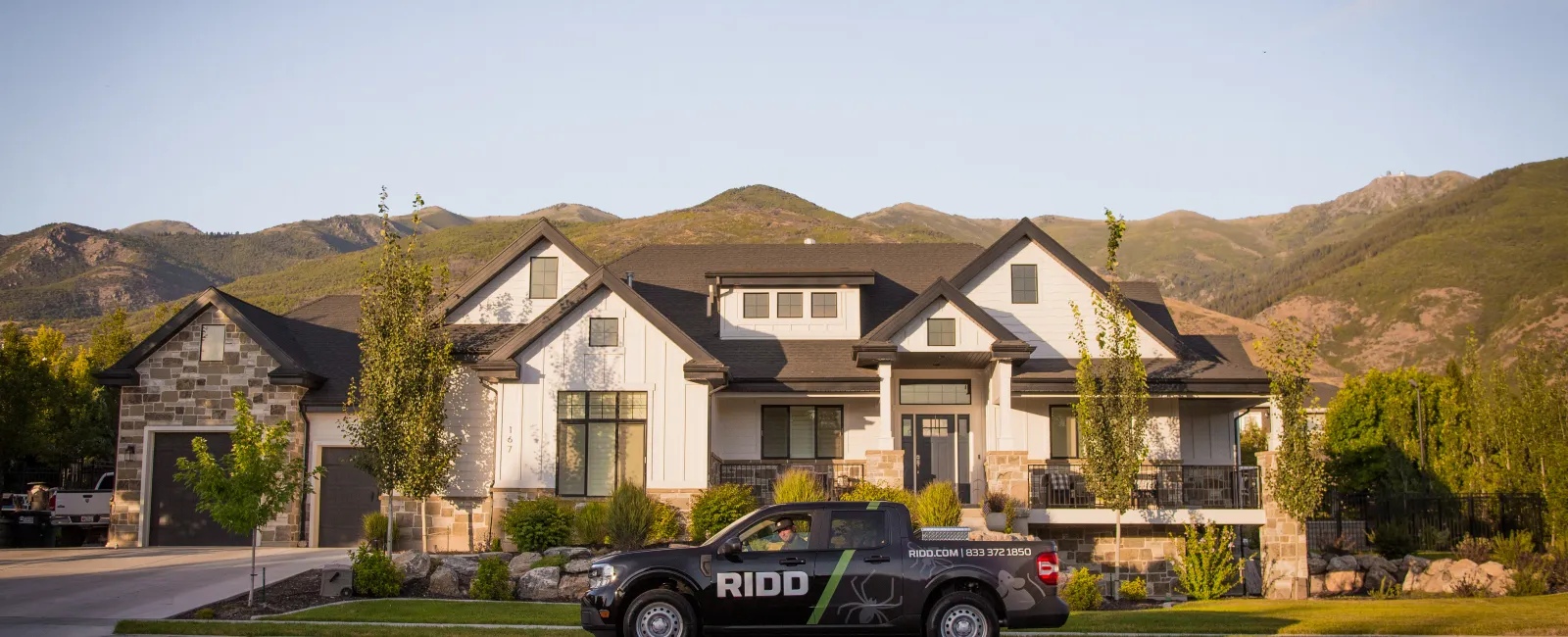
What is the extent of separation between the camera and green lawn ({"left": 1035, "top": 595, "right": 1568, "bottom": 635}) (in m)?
→ 16.6

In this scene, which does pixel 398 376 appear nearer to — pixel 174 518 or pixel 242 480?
pixel 242 480

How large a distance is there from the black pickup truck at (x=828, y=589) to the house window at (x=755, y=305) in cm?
1565

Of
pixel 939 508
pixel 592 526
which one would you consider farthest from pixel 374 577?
pixel 939 508

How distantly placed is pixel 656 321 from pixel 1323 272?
162374mm

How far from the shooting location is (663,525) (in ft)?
78.7

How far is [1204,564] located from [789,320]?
1092 centimetres

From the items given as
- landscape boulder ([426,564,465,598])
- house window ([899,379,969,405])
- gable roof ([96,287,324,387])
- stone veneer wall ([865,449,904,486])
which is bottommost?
landscape boulder ([426,564,465,598])

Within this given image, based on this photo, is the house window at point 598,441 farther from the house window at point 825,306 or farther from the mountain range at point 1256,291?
the mountain range at point 1256,291

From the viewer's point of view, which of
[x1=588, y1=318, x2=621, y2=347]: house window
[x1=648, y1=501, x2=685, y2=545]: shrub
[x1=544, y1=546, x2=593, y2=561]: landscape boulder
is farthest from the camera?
[x1=588, y1=318, x2=621, y2=347]: house window

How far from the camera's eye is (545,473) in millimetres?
25469

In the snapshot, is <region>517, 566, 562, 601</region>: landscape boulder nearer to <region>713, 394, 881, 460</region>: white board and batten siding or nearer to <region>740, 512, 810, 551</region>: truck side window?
<region>740, 512, 810, 551</region>: truck side window

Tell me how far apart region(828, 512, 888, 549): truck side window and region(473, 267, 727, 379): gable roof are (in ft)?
37.7

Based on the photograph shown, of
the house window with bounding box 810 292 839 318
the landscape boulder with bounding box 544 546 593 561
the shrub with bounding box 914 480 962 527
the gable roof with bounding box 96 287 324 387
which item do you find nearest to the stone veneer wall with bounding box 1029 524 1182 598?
the shrub with bounding box 914 480 962 527

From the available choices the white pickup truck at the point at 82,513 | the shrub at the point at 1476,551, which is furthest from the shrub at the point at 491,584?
the shrub at the point at 1476,551
